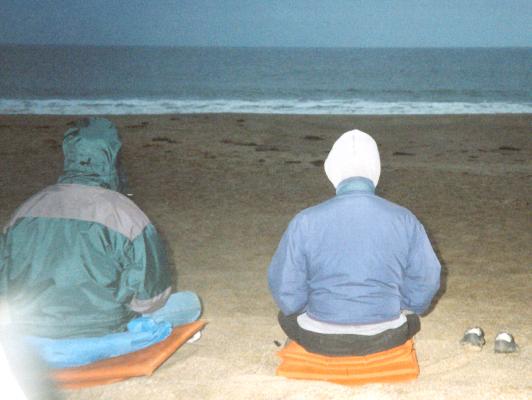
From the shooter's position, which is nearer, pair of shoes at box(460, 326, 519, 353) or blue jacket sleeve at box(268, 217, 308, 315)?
blue jacket sleeve at box(268, 217, 308, 315)

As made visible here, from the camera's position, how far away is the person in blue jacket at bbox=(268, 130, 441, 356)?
10.3ft

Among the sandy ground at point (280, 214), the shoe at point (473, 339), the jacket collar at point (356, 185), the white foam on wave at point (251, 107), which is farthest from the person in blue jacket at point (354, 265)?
the white foam on wave at point (251, 107)

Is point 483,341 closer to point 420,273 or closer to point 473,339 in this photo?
point 473,339

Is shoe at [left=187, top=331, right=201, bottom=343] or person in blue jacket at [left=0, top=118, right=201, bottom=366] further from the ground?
person in blue jacket at [left=0, top=118, right=201, bottom=366]

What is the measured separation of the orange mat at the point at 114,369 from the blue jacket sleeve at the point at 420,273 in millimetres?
1228

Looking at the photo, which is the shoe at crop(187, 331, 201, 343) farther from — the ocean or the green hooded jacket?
the ocean

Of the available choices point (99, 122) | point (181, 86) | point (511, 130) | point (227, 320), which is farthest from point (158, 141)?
point (181, 86)

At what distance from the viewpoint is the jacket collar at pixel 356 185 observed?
3.16m

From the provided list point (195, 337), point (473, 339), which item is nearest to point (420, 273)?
point (473, 339)

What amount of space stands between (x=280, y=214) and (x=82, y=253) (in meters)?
4.56

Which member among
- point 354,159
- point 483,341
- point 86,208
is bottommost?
point 483,341

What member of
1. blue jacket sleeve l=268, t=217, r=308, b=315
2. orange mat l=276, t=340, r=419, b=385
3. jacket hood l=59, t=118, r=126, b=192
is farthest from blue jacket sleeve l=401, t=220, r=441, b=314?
jacket hood l=59, t=118, r=126, b=192

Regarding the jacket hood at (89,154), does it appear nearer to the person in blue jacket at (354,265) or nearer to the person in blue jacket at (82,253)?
the person in blue jacket at (82,253)

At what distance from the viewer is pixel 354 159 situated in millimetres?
3203
